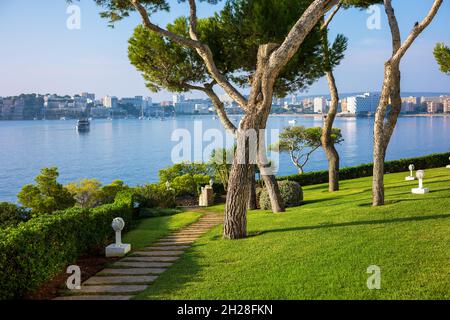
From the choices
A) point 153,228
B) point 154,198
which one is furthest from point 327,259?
point 154,198

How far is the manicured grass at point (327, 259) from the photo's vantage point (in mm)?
5594

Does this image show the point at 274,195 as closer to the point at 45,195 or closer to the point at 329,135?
the point at 329,135

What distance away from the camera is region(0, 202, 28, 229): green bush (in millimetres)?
13136

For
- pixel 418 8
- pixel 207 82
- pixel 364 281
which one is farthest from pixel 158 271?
pixel 418 8

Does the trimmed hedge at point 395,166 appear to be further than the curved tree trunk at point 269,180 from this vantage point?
Yes

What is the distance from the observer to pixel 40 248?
→ 6.70 metres

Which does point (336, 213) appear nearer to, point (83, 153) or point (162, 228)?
point (162, 228)

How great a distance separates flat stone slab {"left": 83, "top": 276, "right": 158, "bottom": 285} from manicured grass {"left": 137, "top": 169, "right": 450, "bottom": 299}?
9.4 inches

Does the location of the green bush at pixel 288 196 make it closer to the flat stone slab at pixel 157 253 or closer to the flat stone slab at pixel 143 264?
the flat stone slab at pixel 157 253

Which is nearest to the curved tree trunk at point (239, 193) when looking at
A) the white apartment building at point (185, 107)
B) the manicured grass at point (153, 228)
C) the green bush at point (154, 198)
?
the manicured grass at point (153, 228)

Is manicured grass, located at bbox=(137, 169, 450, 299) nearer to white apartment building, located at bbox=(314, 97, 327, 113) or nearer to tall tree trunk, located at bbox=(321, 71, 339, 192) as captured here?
tall tree trunk, located at bbox=(321, 71, 339, 192)

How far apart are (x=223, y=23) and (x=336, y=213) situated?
729cm

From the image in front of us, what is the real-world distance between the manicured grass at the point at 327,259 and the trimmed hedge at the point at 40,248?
167 cm

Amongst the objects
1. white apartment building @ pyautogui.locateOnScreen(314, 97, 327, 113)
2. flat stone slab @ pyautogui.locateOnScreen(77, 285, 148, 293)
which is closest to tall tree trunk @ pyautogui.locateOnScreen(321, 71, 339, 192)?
flat stone slab @ pyautogui.locateOnScreen(77, 285, 148, 293)
